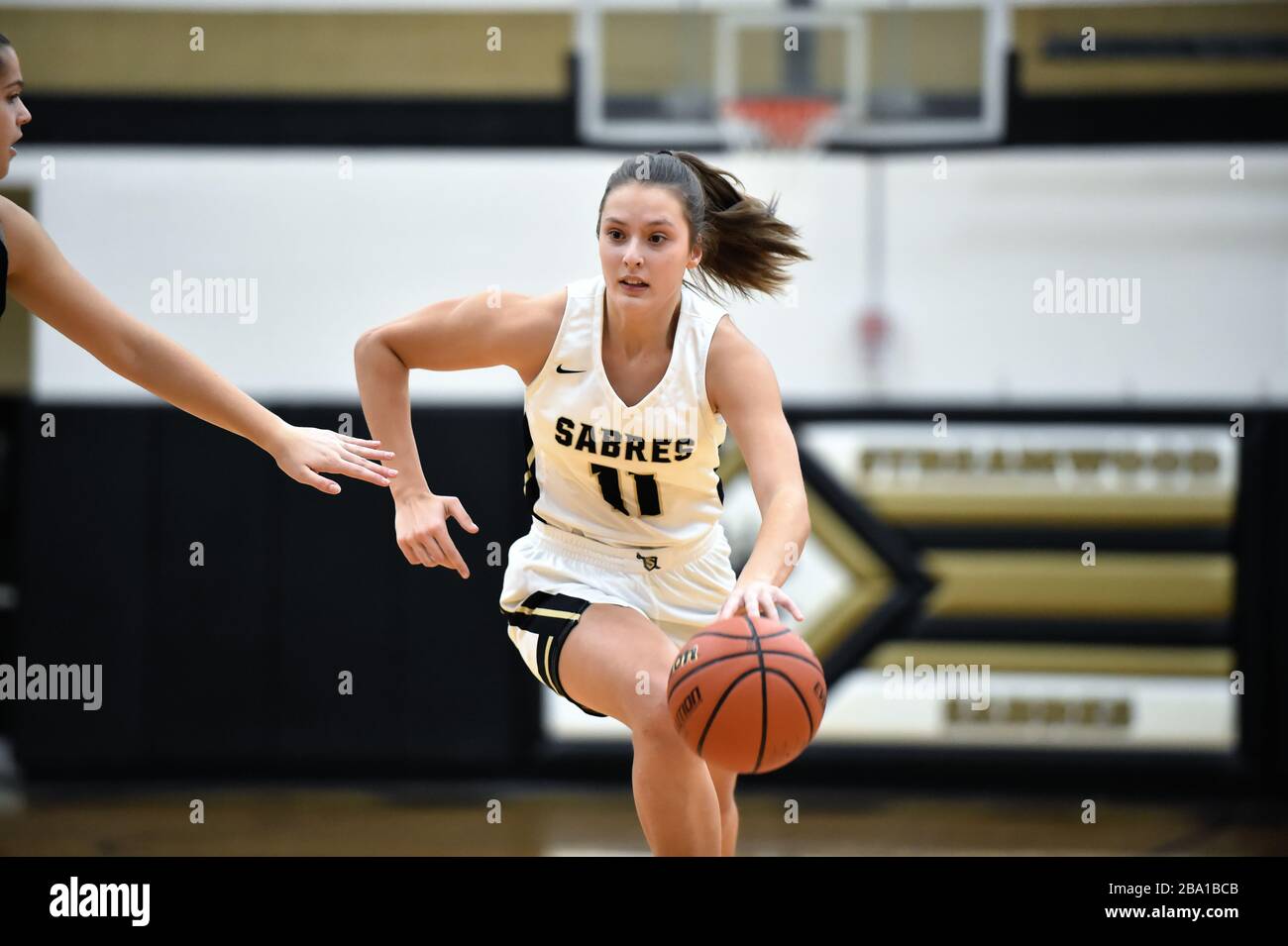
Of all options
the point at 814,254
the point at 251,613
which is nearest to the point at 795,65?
the point at 814,254

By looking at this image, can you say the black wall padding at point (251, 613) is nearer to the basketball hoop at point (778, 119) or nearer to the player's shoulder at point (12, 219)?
the basketball hoop at point (778, 119)

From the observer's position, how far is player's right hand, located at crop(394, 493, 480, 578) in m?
3.16

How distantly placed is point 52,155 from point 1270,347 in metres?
5.91

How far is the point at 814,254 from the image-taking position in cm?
734

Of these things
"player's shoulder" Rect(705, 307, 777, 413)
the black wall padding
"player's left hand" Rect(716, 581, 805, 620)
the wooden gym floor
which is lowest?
the wooden gym floor

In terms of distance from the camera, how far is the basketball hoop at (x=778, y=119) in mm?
6160

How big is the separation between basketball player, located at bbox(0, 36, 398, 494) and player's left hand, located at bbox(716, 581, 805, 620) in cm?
74

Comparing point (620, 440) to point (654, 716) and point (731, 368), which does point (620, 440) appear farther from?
point (654, 716)

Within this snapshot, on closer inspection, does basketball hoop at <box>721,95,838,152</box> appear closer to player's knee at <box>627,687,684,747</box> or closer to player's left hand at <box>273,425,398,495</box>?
player's left hand at <box>273,425,398,495</box>

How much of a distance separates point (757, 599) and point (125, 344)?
1.34m

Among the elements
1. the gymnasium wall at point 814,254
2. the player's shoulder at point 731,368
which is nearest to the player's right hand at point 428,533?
the player's shoulder at point 731,368

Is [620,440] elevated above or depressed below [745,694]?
above

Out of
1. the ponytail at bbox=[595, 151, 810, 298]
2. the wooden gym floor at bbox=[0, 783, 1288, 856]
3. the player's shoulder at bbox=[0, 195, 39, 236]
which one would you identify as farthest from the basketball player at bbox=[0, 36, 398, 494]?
the wooden gym floor at bbox=[0, 783, 1288, 856]
